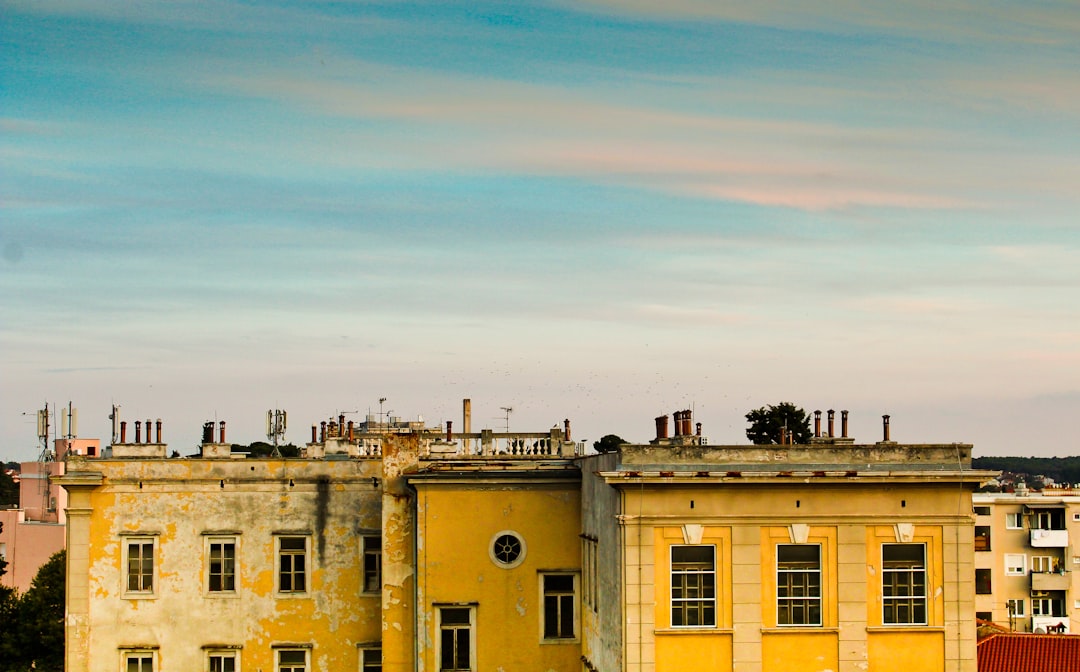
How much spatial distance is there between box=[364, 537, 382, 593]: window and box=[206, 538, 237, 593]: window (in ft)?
12.1

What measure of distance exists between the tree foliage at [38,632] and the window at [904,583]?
157ft

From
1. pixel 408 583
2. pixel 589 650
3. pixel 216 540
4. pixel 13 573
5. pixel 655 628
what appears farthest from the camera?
pixel 13 573

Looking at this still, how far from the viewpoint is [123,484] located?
1695 inches

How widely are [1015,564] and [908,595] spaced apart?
65705mm

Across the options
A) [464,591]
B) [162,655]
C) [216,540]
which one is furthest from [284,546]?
[464,591]

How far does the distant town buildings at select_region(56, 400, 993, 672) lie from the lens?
100ft

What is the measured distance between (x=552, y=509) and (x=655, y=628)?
339 inches

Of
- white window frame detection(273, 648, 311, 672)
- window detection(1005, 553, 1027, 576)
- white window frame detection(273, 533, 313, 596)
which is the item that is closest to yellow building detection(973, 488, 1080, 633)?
window detection(1005, 553, 1027, 576)

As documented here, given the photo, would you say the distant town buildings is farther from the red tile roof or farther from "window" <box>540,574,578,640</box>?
the red tile roof

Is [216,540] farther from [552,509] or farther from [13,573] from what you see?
[13,573]

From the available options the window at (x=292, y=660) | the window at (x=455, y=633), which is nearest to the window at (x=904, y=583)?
the window at (x=455, y=633)

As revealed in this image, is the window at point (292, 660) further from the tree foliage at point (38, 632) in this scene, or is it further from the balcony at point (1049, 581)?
the balcony at point (1049, 581)

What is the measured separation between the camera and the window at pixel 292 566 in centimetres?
4319

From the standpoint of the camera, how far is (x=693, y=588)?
30.5 m
